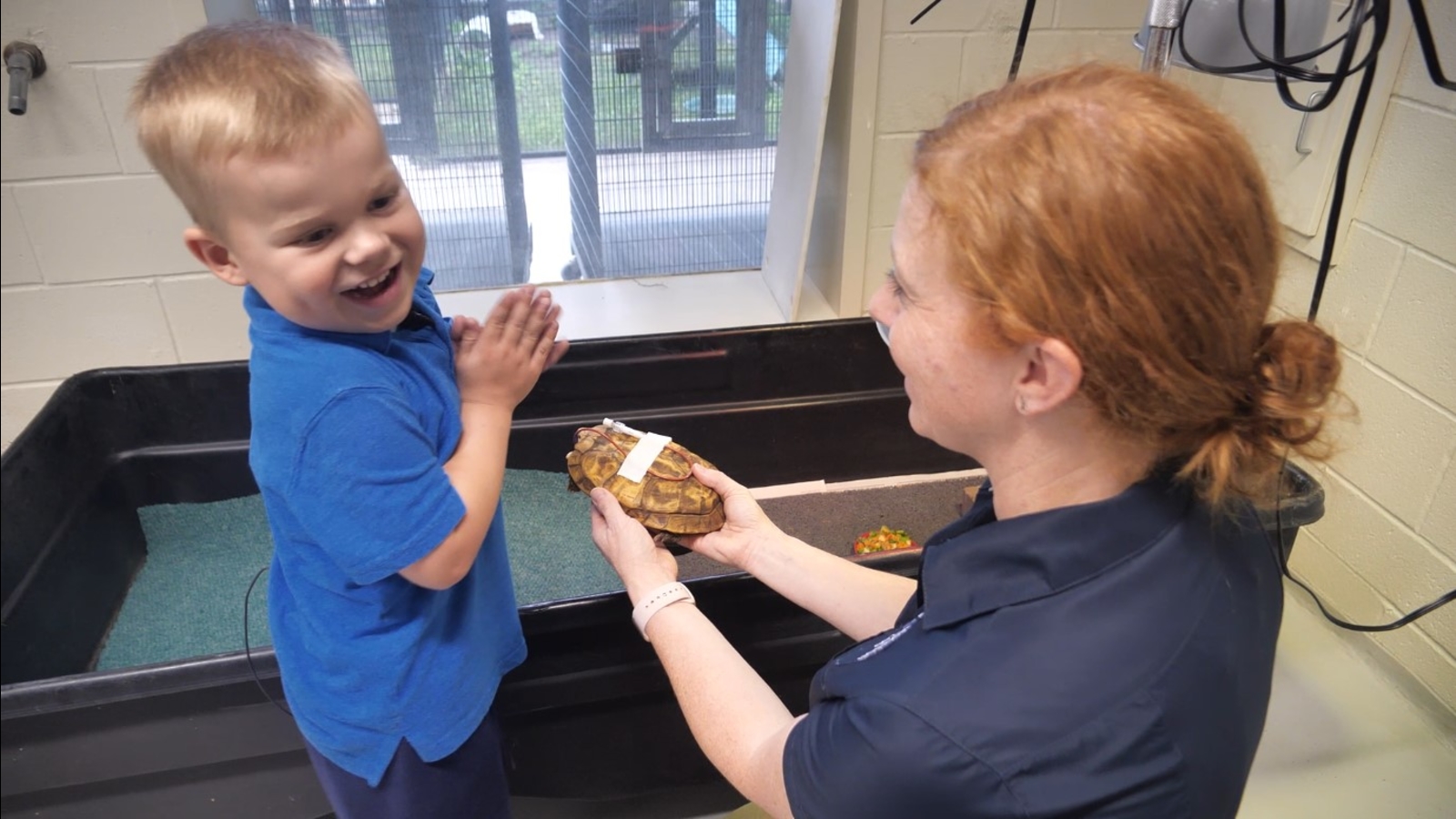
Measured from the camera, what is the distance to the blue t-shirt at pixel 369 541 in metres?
0.71

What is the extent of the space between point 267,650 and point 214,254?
509mm

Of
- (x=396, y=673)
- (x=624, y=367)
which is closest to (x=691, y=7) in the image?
(x=624, y=367)

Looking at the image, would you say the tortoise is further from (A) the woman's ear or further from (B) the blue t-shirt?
(A) the woman's ear

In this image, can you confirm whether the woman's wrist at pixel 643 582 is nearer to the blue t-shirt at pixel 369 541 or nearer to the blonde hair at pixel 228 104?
the blue t-shirt at pixel 369 541

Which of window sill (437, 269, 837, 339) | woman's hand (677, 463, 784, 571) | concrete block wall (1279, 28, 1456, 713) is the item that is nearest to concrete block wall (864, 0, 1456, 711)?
concrete block wall (1279, 28, 1456, 713)

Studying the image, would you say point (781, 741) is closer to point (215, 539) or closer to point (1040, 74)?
point (1040, 74)

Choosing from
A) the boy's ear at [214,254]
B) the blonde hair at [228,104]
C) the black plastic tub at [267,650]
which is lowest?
the black plastic tub at [267,650]

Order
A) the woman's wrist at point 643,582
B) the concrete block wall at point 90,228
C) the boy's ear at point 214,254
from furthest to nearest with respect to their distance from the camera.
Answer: the concrete block wall at point 90,228, the woman's wrist at point 643,582, the boy's ear at point 214,254

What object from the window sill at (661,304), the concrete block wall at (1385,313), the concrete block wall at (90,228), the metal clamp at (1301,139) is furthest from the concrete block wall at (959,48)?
the concrete block wall at (90,228)

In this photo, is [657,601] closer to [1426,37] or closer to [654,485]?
[654,485]

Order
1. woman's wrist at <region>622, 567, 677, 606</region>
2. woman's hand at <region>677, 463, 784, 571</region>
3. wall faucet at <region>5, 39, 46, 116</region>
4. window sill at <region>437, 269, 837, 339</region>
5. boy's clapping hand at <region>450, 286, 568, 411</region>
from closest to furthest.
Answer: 1. boy's clapping hand at <region>450, 286, 568, 411</region>
2. woman's wrist at <region>622, 567, 677, 606</region>
3. woman's hand at <region>677, 463, 784, 571</region>
4. wall faucet at <region>5, 39, 46, 116</region>
5. window sill at <region>437, 269, 837, 339</region>

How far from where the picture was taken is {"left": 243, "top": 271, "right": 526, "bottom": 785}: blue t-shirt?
28.0 inches

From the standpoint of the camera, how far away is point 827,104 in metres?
1.86

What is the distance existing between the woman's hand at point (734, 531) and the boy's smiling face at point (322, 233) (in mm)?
477
